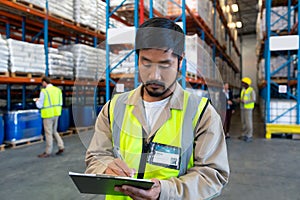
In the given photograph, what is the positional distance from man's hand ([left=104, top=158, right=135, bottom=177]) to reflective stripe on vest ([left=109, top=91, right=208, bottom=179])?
0.07 meters

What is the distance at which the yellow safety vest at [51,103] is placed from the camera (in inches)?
220

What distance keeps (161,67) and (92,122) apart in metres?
0.42

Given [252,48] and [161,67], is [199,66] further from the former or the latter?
[252,48]

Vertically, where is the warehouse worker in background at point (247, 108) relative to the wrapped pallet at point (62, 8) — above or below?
below

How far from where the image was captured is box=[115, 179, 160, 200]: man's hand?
983 millimetres

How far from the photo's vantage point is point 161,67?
102cm

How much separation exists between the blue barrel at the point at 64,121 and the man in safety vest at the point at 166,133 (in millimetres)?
7280

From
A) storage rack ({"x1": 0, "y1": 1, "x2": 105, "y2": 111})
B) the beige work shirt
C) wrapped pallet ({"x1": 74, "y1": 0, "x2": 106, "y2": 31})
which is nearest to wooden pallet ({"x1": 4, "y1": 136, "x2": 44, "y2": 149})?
storage rack ({"x1": 0, "y1": 1, "x2": 105, "y2": 111})

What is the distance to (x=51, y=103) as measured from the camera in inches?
222

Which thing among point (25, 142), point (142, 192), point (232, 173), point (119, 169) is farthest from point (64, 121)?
point (142, 192)

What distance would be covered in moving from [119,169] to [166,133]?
229 millimetres

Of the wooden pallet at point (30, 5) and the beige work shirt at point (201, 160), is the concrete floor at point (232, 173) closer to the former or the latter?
the beige work shirt at point (201, 160)

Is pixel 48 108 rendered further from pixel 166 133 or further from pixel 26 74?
pixel 166 133

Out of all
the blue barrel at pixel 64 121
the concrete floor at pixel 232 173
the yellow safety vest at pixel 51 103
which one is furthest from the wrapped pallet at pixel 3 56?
the blue barrel at pixel 64 121
